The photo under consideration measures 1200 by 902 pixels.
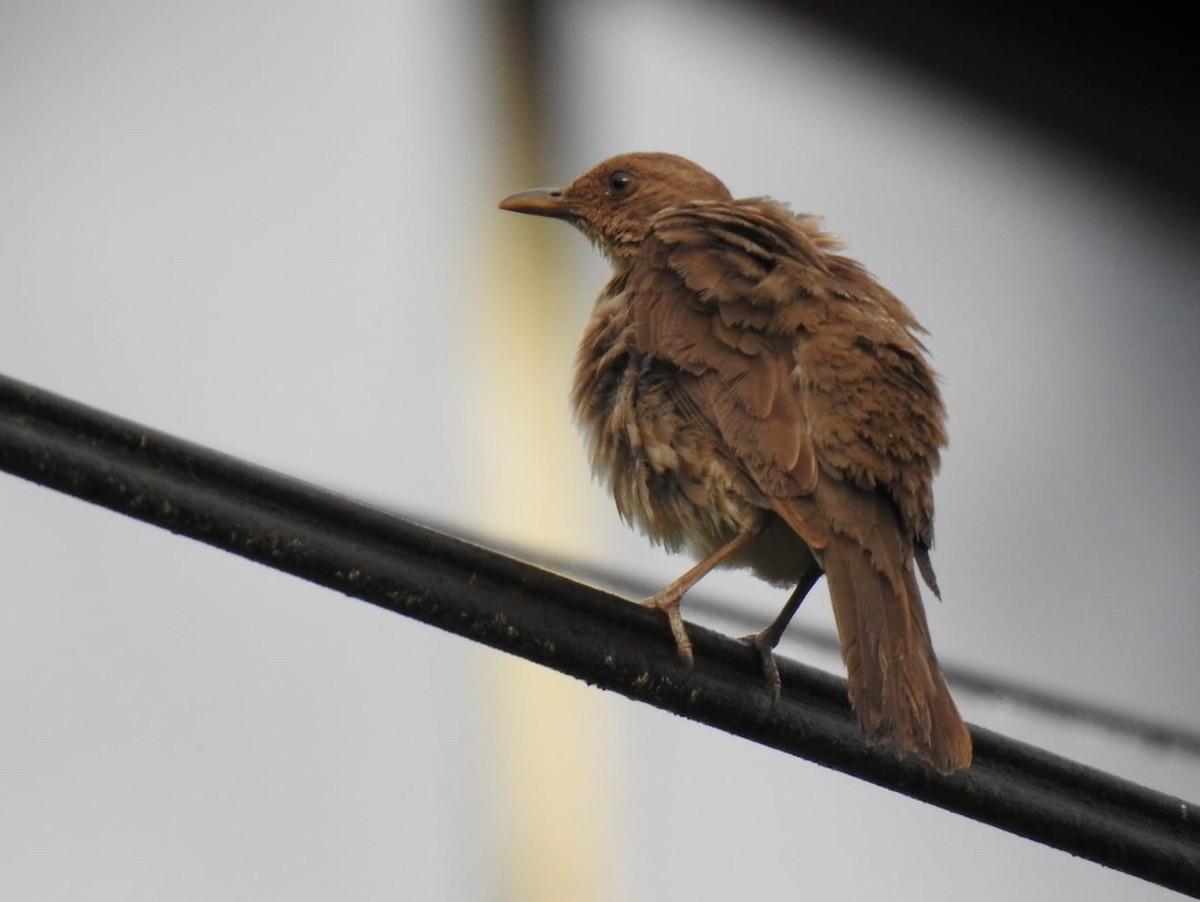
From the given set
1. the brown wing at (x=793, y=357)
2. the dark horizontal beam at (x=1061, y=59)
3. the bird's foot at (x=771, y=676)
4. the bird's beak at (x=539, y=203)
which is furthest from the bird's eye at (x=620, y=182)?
the dark horizontal beam at (x=1061, y=59)

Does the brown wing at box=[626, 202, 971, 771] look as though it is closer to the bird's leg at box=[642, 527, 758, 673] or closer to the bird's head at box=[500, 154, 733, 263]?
the bird's leg at box=[642, 527, 758, 673]

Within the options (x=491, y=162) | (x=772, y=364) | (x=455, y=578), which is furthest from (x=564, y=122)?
(x=455, y=578)

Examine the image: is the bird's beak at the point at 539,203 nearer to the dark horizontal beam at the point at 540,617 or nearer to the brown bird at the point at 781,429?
the brown bird at the point at 781,429

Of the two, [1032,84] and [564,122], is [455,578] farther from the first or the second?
[1032,84]

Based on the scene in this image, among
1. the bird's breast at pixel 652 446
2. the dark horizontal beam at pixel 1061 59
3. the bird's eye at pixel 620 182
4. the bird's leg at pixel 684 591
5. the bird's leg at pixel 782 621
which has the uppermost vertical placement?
the dark horizontal beam at pixel 1061 59

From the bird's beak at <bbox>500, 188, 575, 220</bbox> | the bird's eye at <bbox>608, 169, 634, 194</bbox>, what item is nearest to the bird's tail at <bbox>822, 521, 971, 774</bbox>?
the bird's eye at <bbox>608, 169, 634, 194</bbox>

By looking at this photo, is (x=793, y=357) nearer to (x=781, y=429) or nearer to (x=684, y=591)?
(x=781, y=429)
